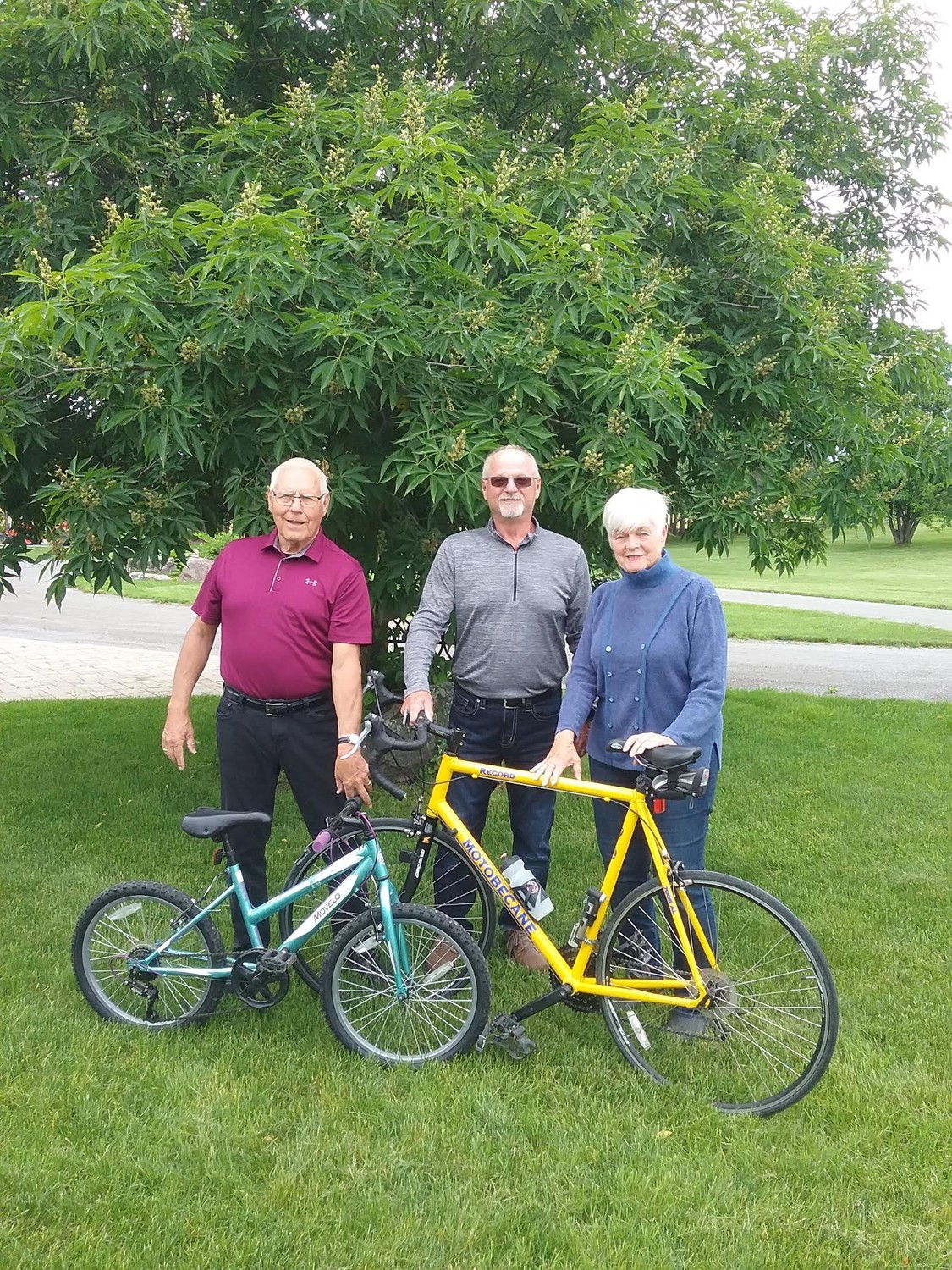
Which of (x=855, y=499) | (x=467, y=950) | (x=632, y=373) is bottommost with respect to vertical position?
(x=467, y=950)

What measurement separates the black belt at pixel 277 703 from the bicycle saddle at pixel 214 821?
0.40 m

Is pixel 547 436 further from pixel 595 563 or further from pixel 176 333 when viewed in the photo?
pixel 595 563

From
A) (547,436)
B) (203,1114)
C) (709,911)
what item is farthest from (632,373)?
(203,1114)

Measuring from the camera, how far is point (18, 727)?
911 cm

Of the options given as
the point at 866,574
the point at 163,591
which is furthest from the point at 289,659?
the point at 866,574

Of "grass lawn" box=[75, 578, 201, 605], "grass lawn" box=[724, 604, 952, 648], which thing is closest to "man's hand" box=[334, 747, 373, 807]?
"grass lawn" box=[724, 604, 952, 648]

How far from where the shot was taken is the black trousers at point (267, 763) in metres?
3.66

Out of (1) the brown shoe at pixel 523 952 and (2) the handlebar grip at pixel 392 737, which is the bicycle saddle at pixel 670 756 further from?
(1) the brown shoe at pixel 523 952

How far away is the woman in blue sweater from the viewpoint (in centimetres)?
331

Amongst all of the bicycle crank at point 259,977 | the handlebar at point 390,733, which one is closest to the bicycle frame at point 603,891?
the handlebar at point 390,733

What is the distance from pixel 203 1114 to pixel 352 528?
139 inches

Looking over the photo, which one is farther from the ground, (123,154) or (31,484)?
(123,154)

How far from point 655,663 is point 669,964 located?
100 centimetres

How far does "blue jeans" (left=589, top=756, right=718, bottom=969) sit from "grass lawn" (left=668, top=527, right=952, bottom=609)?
14.6 m
